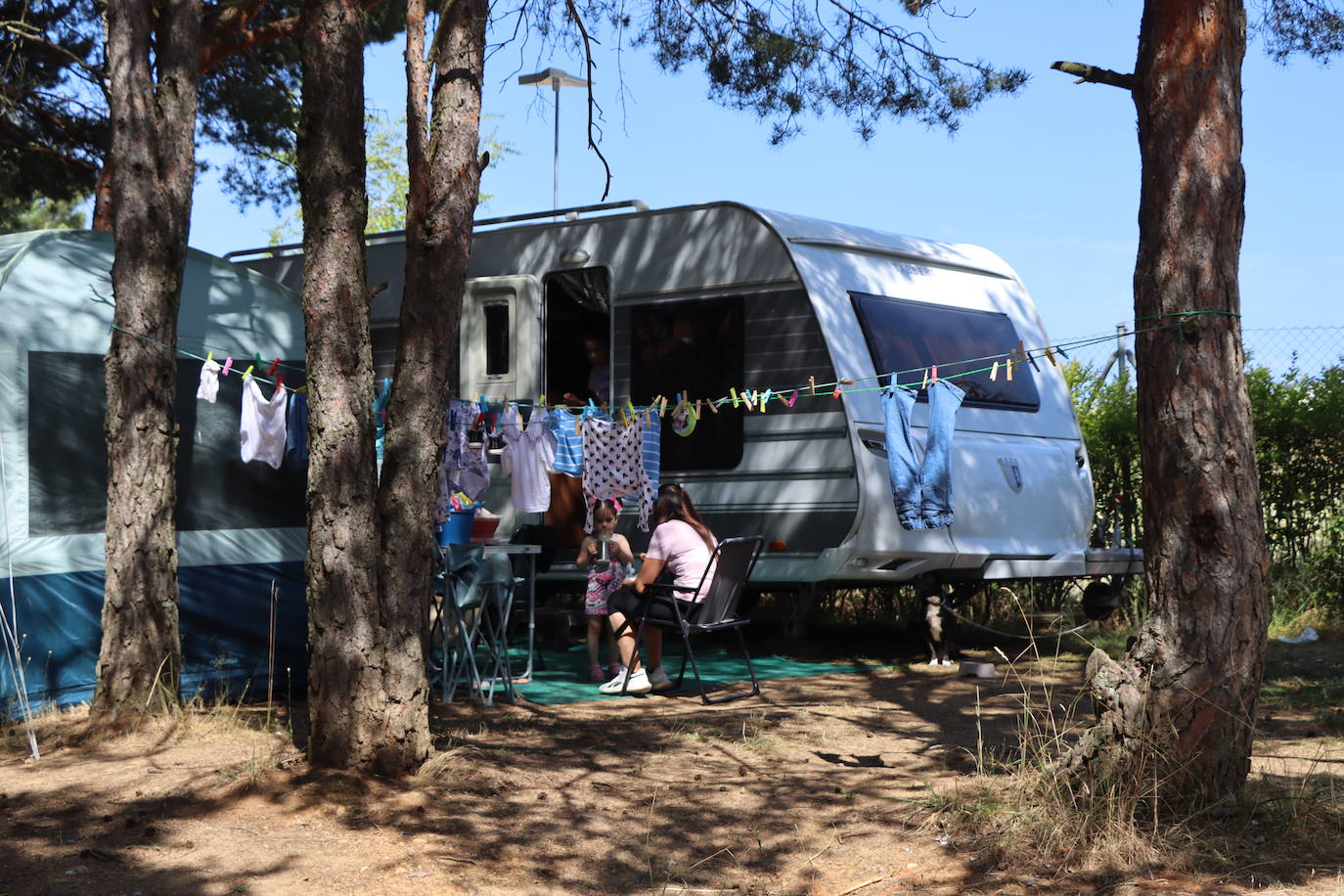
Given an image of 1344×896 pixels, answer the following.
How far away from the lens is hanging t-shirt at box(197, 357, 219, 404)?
6836mm

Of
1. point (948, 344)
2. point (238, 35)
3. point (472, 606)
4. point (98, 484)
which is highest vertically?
point (238, 35)

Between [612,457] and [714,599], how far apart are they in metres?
1.39

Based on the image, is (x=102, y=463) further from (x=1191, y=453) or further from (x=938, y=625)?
(x=1191, y=453)

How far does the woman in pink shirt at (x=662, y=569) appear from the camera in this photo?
7391 mm

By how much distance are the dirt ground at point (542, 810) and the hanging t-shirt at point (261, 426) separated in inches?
51.3

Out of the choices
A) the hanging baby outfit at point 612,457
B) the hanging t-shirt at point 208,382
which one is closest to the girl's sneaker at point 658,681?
the hanging baby outfit at point 612,457

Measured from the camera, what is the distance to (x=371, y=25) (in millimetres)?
12938

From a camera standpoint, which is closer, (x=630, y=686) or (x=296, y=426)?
(x=296, y=426)

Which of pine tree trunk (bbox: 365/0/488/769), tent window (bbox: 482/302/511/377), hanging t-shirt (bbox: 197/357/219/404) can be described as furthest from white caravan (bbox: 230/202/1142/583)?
pine tree trunk (bbox: 365/0/488/769)

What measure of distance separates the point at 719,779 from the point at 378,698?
1.37m

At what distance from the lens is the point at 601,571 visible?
7773 mm

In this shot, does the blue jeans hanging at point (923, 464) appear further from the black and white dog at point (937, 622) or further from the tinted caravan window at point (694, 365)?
the tinted caravan window at point (694, 365)

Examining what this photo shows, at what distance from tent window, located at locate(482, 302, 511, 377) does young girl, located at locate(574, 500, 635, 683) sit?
1.81m

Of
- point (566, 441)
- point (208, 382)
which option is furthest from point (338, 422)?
point (566, 441)
